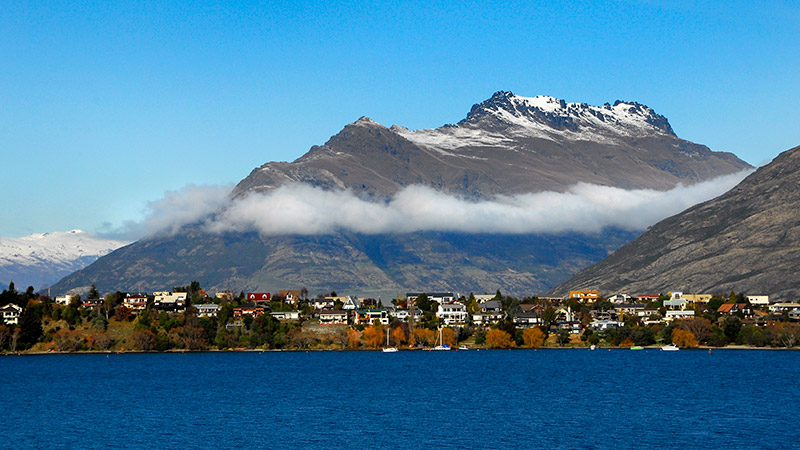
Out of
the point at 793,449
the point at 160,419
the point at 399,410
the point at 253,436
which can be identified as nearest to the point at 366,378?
the point at 399,410

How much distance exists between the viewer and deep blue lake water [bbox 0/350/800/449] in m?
114

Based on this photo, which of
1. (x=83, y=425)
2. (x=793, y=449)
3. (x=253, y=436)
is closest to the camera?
(x=793, y=449)

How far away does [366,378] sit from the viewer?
610ft

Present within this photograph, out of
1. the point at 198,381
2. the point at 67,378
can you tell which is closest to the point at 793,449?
the point at 198,381

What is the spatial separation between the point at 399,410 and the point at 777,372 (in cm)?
8514

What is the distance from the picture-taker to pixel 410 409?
463 feet

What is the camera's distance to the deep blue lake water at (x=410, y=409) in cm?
11412

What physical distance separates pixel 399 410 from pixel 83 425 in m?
40.7

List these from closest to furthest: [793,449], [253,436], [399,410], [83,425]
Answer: [793,449]
[253,436]
[83,425]
[399,410]

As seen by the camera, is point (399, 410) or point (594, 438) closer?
point (594, 438)

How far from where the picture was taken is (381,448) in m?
109

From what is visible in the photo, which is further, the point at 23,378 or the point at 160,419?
the point at 23,378

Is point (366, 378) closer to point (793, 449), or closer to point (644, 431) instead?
point (644, 431)

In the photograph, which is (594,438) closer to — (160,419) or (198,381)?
(160,419)
